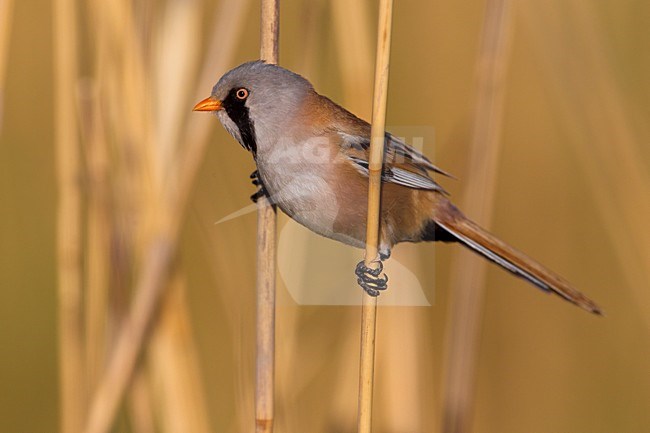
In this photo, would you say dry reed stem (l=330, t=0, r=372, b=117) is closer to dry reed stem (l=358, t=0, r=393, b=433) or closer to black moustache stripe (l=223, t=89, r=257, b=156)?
black moustache stripe (l=223, t=89, r=257, b=156)

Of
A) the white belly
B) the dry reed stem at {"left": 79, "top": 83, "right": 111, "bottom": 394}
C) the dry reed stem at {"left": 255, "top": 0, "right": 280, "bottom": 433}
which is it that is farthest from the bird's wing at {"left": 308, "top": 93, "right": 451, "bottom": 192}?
the dry reed stem at {"left": 79, "top": 83, "right": 111, "bottom": 394}

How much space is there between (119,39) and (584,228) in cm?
A: 174

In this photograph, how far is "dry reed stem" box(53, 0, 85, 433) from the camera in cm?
165

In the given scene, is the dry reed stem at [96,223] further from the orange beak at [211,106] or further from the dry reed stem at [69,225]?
the orange beak at [211,106]

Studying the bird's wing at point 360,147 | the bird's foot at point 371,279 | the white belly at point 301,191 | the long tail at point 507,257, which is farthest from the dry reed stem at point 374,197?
the long tail at point 507,257

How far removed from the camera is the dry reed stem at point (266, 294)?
4.27 ft

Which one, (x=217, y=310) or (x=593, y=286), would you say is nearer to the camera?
(x=217, y=310)

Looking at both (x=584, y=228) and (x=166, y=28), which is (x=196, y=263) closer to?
(x=166, y=28)

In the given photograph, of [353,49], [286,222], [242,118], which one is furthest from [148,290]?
[353,49]

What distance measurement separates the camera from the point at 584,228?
267 cm

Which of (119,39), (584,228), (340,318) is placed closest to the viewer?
(119,39)

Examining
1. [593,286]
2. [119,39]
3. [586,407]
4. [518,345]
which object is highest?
[119,39]

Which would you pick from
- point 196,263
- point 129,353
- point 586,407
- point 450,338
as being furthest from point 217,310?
point 586,407

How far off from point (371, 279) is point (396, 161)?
317 mm
